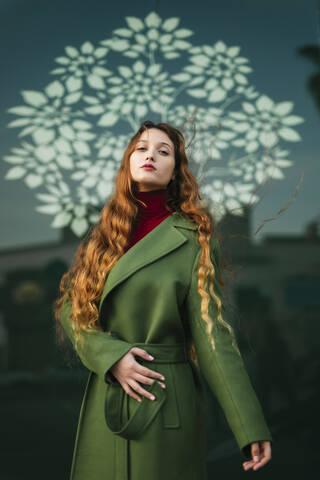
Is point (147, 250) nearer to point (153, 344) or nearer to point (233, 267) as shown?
point (153, 344)

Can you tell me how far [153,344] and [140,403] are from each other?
0.61 feet

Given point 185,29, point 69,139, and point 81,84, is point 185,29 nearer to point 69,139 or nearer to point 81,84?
point 81,84

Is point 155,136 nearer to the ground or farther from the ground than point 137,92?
nearer to the ground

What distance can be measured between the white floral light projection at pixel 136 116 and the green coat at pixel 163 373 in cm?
170

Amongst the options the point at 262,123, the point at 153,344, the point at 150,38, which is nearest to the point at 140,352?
the point at 153,344

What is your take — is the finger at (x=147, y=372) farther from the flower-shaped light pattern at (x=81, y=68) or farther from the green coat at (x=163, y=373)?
the flower-shaped light pattern at (x=81, y=68)

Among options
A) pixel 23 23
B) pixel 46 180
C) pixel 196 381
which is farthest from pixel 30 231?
pixel 196 381

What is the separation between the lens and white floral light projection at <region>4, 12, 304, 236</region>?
134 inches

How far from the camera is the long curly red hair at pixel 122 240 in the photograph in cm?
168

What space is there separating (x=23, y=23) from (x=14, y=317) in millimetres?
2049

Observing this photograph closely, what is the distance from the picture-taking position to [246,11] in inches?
145

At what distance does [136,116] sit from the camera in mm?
3506

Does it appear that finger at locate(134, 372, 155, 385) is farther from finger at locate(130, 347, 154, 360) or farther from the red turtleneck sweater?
the red turtleneck sweater

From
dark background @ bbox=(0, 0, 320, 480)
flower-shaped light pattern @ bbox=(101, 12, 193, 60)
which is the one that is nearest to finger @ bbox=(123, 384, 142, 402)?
dark background @ bbox=(0, 0, 320, 480)
